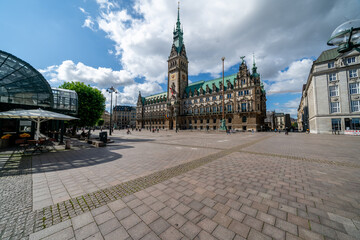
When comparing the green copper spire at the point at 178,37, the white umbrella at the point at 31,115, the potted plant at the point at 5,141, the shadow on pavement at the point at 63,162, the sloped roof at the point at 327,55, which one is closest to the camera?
the shadow on pavement at the point at 63,162

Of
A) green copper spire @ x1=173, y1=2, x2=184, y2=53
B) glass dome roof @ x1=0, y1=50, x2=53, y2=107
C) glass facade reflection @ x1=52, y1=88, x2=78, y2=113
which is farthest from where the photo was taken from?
green copper spire @ x1=173, y1=2, x2=184, y2=53

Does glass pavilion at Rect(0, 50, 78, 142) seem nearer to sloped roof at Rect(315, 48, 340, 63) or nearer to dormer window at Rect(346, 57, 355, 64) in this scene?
sloped roof at Rect(315, 48, 340, 63)

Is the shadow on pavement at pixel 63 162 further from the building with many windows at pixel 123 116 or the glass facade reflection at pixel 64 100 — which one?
the building with many windows at pixel 123 116

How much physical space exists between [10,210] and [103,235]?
100.0 inches

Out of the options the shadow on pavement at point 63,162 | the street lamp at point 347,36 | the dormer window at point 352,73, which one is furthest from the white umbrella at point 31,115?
the dormer window at point 352,73

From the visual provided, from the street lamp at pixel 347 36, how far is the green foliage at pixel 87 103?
26.3 metres

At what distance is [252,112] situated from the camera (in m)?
43.5

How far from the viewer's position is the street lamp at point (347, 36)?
12.6ft

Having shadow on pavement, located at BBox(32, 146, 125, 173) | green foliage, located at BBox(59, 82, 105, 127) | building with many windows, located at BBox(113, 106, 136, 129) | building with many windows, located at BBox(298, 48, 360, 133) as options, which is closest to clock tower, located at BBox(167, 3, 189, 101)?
green foliage, located at BBox(59, 82, 105, 127)

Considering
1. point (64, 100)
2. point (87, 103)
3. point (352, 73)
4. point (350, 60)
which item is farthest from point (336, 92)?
point (64, 100)

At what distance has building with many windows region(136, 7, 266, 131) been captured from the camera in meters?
45.0

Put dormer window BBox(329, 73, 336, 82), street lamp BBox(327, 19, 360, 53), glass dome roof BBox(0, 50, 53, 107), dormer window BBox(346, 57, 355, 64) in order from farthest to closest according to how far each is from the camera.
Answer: dormer window BBox(329, 73, 336, 82), dormer window BBox(346, 57, 355, 64), glass dome roof BBox(0, 50, 53, 107), street lamp BBox(327, 19, 360, 53)

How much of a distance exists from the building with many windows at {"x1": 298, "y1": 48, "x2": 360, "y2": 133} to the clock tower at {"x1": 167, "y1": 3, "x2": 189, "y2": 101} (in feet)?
153

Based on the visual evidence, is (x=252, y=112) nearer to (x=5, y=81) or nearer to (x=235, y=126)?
(x=235, y=126)
